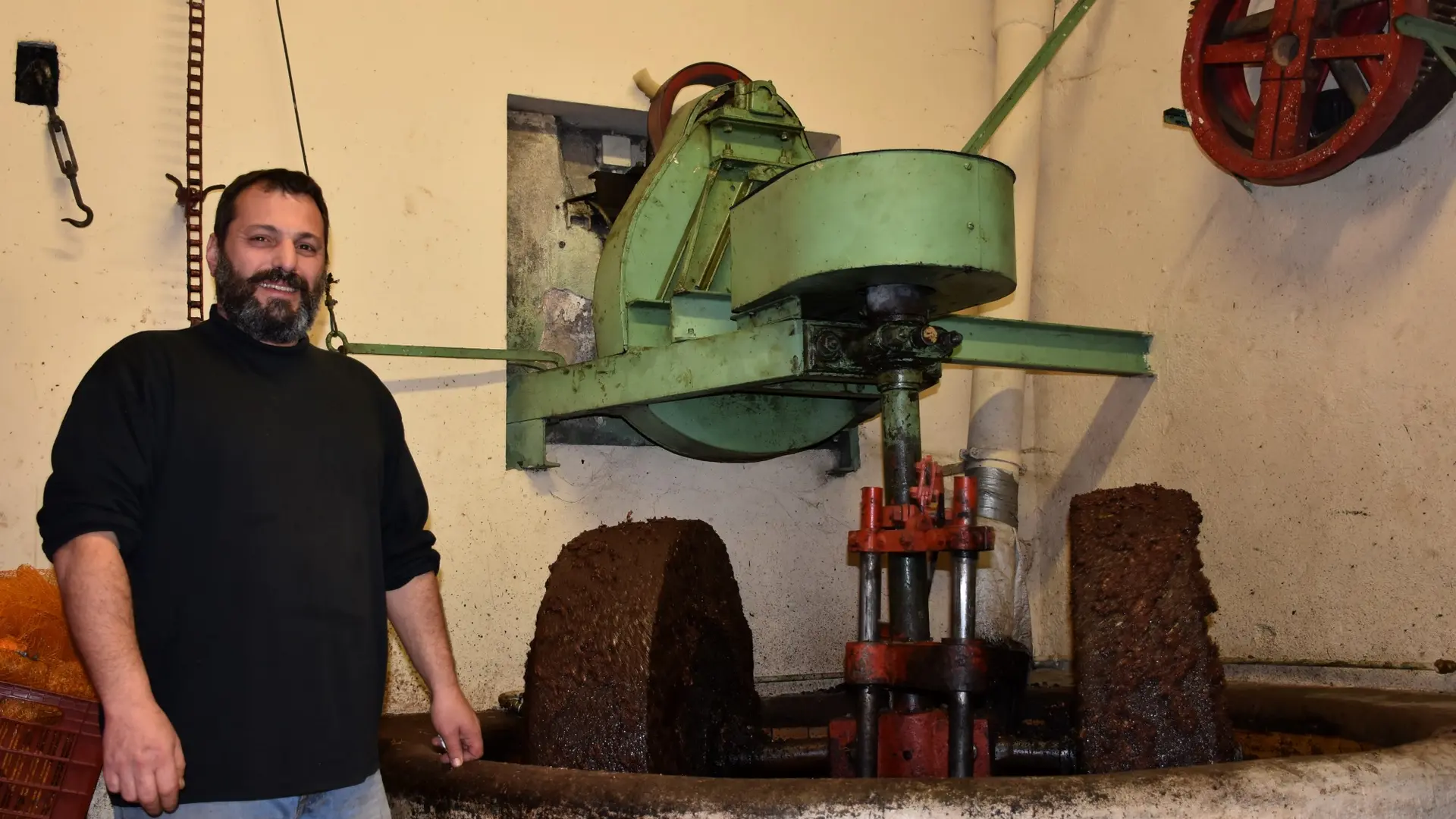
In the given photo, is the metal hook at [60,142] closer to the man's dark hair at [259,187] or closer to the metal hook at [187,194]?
the metal hook at [187,194]

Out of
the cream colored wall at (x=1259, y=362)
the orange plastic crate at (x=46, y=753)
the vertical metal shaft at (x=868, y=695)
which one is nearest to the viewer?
the orange plastic crate at (x=46, y=753)

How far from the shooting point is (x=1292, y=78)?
2484mm

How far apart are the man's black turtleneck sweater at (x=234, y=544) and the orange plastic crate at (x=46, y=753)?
1.02ft

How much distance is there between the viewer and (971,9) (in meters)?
3.64

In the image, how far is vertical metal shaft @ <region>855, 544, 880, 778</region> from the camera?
213 centimetres

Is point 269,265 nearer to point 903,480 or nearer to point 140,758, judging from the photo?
point 140,758

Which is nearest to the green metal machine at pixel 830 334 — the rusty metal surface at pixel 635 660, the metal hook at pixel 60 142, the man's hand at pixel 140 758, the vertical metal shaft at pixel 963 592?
the vertical metal shaft at pixel 963 592

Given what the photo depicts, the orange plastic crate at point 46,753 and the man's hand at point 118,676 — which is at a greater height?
the man's hand at point 118,676

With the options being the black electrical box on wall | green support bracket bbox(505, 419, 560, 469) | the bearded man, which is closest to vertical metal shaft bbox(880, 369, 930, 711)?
the bearded man

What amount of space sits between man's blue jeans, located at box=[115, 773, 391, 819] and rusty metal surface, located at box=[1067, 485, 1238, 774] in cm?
99

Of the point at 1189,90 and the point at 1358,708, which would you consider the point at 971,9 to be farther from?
the point at 1358,708

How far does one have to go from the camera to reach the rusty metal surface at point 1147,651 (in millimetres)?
1790

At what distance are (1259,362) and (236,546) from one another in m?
2.20

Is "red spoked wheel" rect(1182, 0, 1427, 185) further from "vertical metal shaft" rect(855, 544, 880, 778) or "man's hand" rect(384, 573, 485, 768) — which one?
"man's hand" rect(384, 573, 485, 768)
